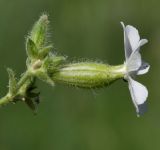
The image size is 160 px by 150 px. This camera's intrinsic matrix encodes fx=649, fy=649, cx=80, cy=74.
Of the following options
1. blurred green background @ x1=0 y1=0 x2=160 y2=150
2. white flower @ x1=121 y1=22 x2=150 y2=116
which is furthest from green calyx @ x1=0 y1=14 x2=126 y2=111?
blurred green background @ x1=0 y1=0 x2=160 y2=150

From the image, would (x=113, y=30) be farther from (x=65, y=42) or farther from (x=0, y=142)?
(x=0, y=142)

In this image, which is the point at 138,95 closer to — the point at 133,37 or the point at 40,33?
the point at 133,37

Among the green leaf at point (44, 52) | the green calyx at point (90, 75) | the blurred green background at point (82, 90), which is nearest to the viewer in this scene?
the green leaf at point (44, 52)

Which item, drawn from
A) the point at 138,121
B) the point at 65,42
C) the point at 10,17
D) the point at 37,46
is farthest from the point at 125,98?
the point at 37,46

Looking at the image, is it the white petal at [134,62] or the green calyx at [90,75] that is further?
the green calyx at [90,75]

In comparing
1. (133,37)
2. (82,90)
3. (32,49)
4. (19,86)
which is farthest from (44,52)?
(82,90)

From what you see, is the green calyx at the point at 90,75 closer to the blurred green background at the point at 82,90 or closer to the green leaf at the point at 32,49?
the green leaf at the point at 32,49

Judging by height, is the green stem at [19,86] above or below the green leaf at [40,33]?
below

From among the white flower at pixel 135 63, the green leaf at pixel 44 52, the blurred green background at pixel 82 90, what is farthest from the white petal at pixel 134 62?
the blurred green background at pixel 82 90
